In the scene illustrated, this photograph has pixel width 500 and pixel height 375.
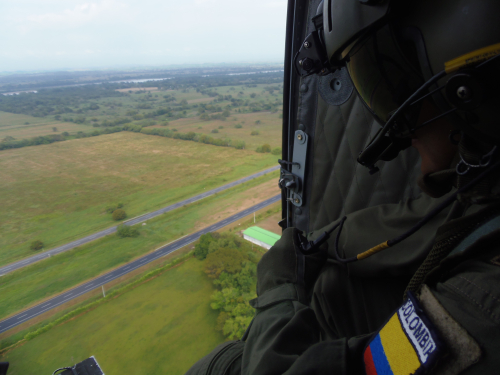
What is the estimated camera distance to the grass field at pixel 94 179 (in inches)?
204

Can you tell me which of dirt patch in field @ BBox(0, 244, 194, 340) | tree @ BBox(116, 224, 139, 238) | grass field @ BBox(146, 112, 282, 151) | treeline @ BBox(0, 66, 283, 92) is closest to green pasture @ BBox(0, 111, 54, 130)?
treeline @ BBox(0, 66, 283, 92)

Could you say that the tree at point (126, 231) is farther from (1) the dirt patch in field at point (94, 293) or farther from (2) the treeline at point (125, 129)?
(2) the treeline at point (125, 129)

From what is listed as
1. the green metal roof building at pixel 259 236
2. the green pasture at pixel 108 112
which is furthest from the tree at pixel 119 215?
the green pasture at pixel 108 112

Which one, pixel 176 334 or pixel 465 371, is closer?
pixel 465 371

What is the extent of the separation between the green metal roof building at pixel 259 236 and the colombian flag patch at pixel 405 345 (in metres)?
4.19

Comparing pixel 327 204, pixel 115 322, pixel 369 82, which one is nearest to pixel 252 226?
pixel 115 322

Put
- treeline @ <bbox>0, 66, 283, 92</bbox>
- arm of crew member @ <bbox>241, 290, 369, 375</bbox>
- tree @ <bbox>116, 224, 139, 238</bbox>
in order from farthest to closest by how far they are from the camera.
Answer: treeline @ <bbox>0, 66, 283, 92</bbox> < tree @ <bbox>116, 224, 139, 238</bbox> < arm of crew member @ <bbox>241, 290, 369, 375</bbox>

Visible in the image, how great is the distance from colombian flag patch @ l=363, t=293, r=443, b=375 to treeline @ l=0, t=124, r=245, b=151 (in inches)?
304

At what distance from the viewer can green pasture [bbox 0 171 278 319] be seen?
4117 mm

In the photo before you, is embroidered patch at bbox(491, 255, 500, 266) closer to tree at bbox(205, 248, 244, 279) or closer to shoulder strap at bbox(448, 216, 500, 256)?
shoulder strap at bbox(448, 216, 500, 256)

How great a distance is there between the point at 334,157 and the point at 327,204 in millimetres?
193

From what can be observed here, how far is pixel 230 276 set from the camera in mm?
4191

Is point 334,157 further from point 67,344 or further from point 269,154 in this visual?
point 269,154

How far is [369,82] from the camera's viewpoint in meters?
0.55
